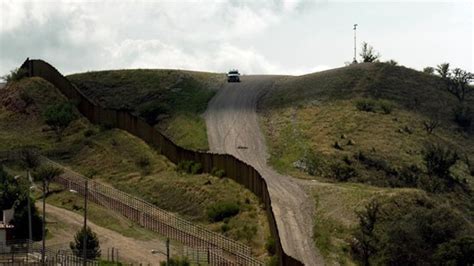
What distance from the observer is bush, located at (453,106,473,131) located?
110 metres

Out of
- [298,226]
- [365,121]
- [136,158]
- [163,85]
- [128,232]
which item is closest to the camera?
[298,226]

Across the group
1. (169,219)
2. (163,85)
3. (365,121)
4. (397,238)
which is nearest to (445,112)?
(365,121)

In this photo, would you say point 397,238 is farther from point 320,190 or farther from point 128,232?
point 128,232

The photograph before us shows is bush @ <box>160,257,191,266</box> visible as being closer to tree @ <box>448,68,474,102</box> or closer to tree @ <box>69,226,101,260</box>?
tree @ <box>69,226,101,260</box>

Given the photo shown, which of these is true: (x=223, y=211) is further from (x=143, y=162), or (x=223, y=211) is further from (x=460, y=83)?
(x=460, y=83)

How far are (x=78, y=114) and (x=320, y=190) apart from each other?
50.4 m

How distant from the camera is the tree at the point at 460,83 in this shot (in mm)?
123812

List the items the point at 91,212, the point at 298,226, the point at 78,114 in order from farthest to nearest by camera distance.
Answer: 1. the point at 78,114
2. the point at 91,212
3. the point at 298,226

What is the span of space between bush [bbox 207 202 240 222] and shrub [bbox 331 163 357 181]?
14.3 meters

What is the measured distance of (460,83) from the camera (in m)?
126

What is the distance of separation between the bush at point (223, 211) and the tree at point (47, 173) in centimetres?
2078

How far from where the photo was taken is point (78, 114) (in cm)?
11225

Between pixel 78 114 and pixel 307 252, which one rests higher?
pixel 78 114

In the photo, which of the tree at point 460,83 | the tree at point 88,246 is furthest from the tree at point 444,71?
the tree at point 88,246
